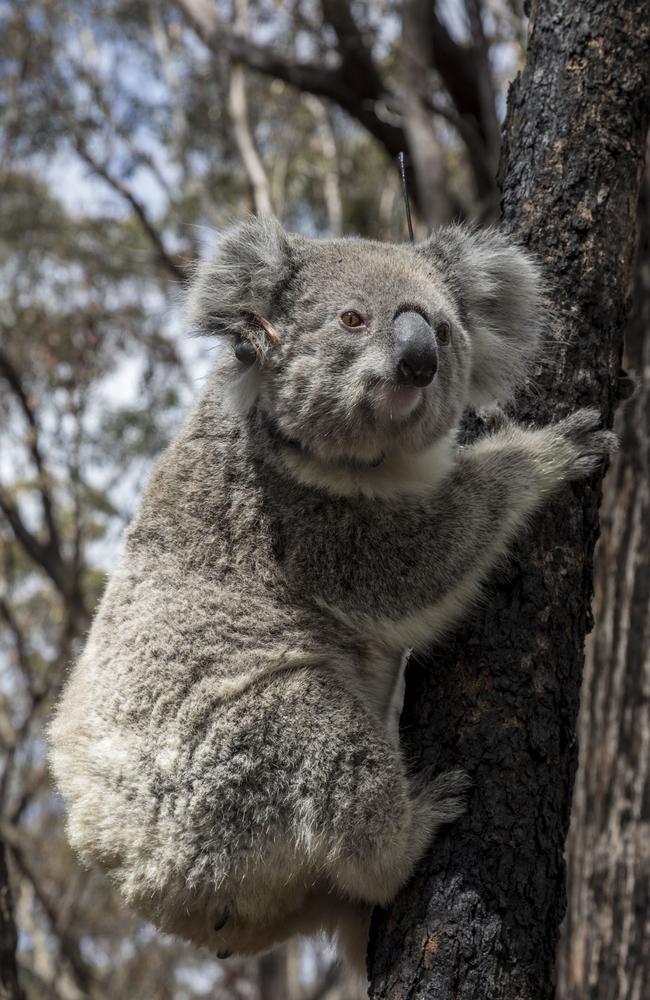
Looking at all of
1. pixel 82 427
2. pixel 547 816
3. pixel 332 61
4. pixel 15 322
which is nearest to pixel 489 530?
pixel 547 816

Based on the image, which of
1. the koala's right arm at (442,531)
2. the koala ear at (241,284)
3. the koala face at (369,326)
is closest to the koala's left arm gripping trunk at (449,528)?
the koala's right arm at (442,531)

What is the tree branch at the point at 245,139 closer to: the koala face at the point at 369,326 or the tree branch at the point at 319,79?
the tree branch at the point at 319,79

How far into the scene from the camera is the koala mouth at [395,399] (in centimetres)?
266

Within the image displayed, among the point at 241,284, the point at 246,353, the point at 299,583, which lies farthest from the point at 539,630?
the point at 241,284

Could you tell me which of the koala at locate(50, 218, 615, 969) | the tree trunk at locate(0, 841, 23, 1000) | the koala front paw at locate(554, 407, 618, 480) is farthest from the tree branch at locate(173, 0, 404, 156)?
the tree trunk at locate(0, 841, 23, 1000)

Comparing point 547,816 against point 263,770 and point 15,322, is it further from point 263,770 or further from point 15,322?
point 15,322

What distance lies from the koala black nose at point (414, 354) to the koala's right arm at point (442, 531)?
337mm

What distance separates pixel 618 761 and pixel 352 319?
2476 millimetres

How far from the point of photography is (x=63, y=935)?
287 inches

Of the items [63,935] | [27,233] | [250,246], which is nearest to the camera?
[250,246]

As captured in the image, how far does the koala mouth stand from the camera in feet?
8.74

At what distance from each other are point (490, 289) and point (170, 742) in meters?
1.59

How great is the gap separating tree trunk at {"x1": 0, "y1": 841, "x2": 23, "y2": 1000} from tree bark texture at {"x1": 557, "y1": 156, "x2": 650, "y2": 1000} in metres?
2.18

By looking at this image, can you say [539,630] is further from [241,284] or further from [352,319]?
[241,284]
